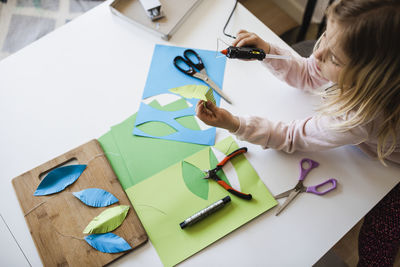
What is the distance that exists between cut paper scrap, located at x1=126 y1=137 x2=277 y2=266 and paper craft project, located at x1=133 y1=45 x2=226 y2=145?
2.8 inches

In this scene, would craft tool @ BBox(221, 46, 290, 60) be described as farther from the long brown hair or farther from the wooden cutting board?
the wooden cutting board

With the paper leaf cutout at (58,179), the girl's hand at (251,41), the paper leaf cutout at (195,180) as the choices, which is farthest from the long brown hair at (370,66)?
the paper leaf cutout at (58,179)

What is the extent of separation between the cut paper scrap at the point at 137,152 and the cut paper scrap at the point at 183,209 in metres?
0.02

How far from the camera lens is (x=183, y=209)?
0.72 metres

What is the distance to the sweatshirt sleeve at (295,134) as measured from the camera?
2.34 ft

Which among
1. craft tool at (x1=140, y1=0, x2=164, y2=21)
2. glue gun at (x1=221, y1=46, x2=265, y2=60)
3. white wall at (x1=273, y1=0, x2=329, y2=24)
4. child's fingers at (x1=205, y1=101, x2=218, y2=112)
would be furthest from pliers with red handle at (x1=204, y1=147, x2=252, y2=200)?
white wall at (x1=273, y1=0, x2=329, y2=24)

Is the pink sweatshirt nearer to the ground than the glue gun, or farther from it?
nearer to the ground

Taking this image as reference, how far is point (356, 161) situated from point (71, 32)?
2.92 feet

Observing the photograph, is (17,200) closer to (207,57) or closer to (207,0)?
(207,57)

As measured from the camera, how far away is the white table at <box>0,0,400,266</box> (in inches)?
27.4

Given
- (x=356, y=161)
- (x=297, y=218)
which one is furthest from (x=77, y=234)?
(x=356, y=161)

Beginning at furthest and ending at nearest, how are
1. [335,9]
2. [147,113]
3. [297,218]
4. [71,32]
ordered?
[71,32] → [147,113] → [297,218] → [335,9]

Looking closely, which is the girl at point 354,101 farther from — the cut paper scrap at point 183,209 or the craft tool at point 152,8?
the craft tool at point 152,8

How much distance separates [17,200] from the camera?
28.9 inches
